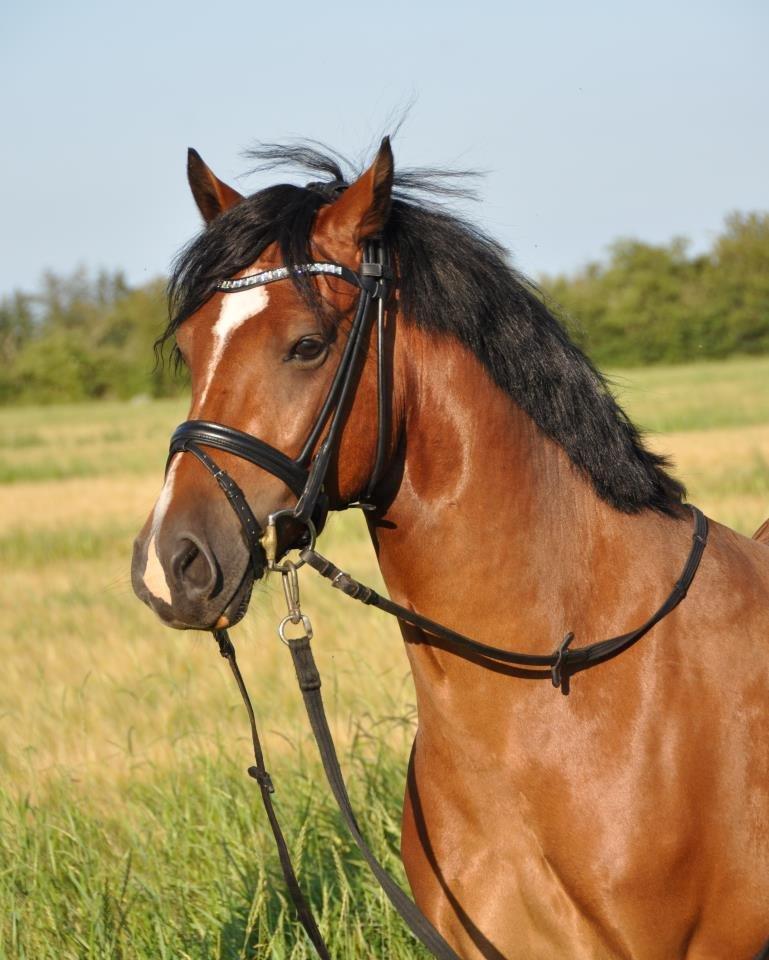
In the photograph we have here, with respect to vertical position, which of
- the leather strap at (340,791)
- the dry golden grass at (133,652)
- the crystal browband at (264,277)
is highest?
the crystal browband at (264,277)

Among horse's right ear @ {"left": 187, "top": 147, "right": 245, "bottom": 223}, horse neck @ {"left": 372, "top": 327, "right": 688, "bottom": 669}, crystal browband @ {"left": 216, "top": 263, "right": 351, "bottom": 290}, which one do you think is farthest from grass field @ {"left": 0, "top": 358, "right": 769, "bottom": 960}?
horse's right ear @ {"left": 187, "top": 147, "right": 245, "bottom": 223}

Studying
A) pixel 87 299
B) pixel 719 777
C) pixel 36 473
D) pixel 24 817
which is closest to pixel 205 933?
pixel 24 817

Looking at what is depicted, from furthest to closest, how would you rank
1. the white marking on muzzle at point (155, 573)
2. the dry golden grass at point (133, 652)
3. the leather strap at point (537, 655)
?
the dry golden grass at point (133, 652) → the leather strap at point (537, 655) → the white marking on muzzle at point (155, 573)

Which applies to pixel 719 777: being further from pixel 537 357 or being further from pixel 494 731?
pixel 537 357

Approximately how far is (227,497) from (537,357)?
80 cm

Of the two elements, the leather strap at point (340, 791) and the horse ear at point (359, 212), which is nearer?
the horse ear at point (359, 212)

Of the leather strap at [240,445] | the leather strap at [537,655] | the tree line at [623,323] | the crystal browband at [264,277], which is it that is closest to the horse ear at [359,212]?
the crystal browband at [264,277]

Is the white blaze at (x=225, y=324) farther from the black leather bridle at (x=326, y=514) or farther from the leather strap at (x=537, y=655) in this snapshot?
the leather strap at (x=537, y=655)

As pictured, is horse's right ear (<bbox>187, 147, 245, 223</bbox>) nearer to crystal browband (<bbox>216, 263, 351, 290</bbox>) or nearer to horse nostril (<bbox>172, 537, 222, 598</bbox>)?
crystal browband (<bbox>216, 263, 351, 290</bbox>)

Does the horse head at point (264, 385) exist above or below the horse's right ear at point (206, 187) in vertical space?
below

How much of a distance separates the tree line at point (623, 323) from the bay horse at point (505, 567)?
138 feet

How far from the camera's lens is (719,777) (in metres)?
2.47

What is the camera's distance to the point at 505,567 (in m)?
2.54

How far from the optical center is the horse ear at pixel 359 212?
7.93 feet
